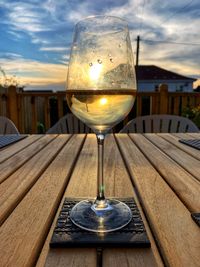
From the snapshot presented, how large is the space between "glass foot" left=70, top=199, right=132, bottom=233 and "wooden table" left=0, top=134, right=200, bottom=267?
0.14ft

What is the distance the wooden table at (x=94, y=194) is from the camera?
451 mm

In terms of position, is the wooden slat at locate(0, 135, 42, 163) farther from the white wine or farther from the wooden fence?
the wooden fence

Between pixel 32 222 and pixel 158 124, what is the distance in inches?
79.6

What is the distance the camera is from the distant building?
27.1 meters

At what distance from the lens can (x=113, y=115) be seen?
0.53 metres

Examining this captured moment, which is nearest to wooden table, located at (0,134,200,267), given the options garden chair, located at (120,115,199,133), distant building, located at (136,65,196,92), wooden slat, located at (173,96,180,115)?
garden chair, located at (120,115,199,133)

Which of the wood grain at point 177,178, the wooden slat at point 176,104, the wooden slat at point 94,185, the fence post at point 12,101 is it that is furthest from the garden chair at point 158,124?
the fence post at point 12,101

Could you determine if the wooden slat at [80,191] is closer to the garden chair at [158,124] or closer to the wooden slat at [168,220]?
the wooden slat at [168,220]

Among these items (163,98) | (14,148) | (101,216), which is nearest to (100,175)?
(101,216)

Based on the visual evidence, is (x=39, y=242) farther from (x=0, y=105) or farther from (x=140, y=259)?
(x=0, y=105)

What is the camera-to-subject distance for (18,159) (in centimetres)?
111

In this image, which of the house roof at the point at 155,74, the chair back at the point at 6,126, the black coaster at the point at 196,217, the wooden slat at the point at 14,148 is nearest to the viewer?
the black coaster at the point at 196,217

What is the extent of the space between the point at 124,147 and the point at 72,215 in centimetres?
82

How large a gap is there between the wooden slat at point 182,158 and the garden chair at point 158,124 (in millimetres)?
873
